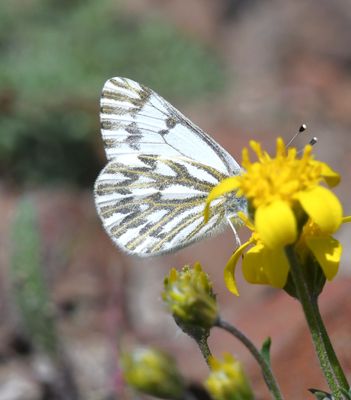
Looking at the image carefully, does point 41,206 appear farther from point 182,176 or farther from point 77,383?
point 182,176

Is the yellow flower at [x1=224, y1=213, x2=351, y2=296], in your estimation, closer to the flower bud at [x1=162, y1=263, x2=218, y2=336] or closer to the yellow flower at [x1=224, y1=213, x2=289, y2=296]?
the yellow flower at [x1=224, y1=213, x2=289, y2=296]

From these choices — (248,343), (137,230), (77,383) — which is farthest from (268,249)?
(77,383)

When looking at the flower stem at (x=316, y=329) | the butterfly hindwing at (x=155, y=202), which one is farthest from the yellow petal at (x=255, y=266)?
the butterfly hindwing at (x=155, y=202)

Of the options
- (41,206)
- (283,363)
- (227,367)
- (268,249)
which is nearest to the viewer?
(227,367)

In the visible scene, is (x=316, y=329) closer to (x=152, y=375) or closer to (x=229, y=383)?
(x=229, y=383)

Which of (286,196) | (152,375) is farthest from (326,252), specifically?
(152,375)

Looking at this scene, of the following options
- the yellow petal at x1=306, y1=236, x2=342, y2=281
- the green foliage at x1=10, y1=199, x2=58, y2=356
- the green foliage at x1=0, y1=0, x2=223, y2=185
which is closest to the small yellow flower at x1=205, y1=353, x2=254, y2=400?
the yellow petal at x1=306, y1=236, x2=342, y2=281

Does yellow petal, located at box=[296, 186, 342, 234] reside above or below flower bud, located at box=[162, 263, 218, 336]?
above
